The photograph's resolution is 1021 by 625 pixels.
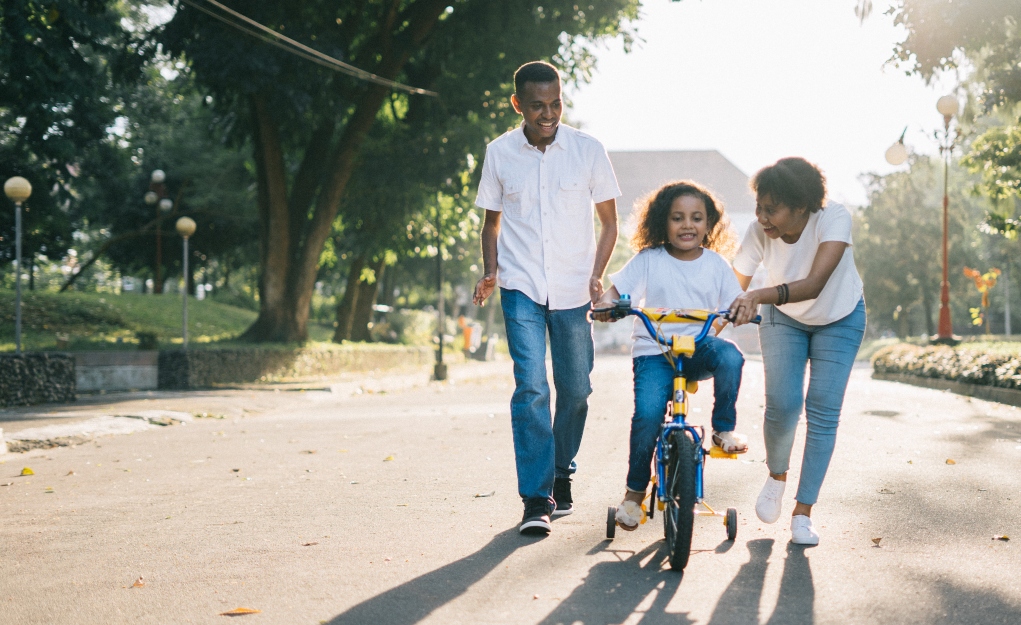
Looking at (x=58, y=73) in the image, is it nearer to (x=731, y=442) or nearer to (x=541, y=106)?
(x=541, y=106)

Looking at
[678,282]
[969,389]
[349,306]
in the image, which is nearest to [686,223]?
[678,282]

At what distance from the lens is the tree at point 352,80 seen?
66.5 feet

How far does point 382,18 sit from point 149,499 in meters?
16.9

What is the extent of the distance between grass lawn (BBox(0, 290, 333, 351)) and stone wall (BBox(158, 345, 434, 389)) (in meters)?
1.03

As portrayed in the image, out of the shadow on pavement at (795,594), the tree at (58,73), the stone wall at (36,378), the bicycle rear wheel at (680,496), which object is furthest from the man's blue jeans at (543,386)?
the tree at (58,73)

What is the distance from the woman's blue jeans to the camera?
4.96 metres

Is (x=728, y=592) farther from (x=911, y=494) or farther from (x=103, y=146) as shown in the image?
(x=103, y=146)

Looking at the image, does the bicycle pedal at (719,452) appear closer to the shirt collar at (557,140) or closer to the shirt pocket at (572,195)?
the shirt pocket at (572,195)

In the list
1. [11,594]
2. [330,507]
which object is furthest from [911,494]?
A: [11,594]

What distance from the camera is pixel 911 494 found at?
251 inches

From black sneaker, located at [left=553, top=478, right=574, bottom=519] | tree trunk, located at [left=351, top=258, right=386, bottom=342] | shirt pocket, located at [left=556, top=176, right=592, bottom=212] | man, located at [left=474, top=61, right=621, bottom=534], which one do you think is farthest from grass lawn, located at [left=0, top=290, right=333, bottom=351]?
shirt pocket, located at [left=556, top=176, right=592, bottom=212]

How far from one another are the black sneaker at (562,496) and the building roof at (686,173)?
82.9 metres

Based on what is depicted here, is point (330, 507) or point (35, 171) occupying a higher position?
point (35, 171)

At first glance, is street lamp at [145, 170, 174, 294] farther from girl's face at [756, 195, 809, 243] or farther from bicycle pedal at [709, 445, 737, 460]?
bicycle pedal at [709, 445, 737, 460]
